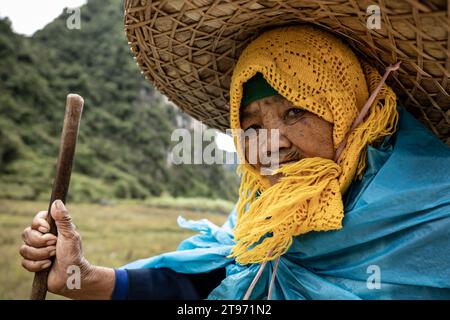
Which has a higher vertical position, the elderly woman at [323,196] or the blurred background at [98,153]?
the blurred background at [98,153]

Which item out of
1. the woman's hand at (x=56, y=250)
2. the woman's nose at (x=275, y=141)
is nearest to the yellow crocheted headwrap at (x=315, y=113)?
the woman's nose at (x=275, y=141)

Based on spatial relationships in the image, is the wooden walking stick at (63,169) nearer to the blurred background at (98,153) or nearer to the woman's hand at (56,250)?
the woman's hand at (56,250)


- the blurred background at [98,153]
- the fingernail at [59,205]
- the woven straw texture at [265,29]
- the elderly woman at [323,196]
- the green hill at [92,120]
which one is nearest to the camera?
the woven straw texture at [265,29]

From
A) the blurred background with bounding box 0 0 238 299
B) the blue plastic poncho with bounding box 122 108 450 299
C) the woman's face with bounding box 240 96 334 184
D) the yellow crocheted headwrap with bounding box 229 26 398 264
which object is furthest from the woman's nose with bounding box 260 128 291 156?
the blurred background with bounding box 0 0 238 299

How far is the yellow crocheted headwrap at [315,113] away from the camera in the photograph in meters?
1.50

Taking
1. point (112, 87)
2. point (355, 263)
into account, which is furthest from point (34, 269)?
point (112, 87)

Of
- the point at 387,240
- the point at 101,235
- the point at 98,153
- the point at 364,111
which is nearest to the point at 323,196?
the point at 387,240

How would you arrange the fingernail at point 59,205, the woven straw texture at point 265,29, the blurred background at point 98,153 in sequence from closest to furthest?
the woven straw texture at point 265,29 → the fingernail at point 59,205 → the blurred background at point 98,153

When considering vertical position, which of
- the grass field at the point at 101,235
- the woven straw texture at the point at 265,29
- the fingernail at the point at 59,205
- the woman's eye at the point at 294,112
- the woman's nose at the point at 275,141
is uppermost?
the grass field at the point at 101,235

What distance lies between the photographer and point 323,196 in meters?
1.52

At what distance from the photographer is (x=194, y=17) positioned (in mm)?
1589

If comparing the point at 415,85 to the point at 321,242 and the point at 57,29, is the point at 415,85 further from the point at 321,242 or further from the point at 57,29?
the point at 57,29

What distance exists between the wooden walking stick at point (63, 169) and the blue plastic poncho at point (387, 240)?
0.74 m

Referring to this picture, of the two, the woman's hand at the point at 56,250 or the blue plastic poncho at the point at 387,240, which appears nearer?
the blue plastic poncho at the point at 387,240
